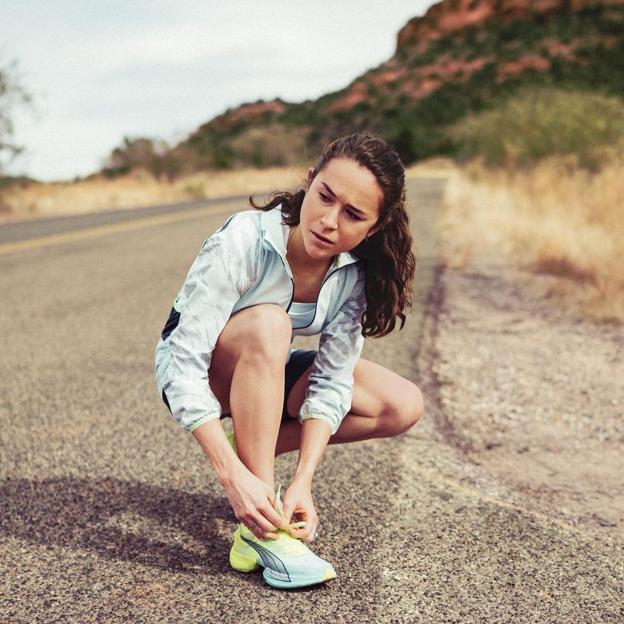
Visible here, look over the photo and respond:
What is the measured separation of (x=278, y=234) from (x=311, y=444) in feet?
1.91

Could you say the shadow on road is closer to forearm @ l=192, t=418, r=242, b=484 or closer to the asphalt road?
the asphalt road

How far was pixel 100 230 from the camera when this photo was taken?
1062cm

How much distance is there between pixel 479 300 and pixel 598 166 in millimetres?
8470

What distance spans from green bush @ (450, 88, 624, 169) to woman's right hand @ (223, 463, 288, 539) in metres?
11.1

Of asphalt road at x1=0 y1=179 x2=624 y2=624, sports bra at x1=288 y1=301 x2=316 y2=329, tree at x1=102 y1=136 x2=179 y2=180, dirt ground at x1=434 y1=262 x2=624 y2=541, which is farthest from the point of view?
tree at x1=102 y1=136 x2=179 y2=180

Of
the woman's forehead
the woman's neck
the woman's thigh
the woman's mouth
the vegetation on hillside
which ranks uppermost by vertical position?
the vegetation on hillside

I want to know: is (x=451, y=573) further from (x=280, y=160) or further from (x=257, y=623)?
(x=280, y=160)

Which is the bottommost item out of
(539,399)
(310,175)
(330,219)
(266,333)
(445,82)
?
(539,399)

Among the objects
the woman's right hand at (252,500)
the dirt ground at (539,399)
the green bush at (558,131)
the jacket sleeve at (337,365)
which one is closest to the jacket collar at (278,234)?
the jacket sleeve at (337,365)

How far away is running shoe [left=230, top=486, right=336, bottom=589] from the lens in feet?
6.19

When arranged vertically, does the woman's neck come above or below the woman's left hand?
above

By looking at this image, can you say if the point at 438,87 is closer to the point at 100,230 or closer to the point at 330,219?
the point at 100,230

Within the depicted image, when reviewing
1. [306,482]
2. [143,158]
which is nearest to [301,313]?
[306,482]

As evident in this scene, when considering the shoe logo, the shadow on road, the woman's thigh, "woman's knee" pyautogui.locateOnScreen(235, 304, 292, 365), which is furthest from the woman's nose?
the shadow on road
